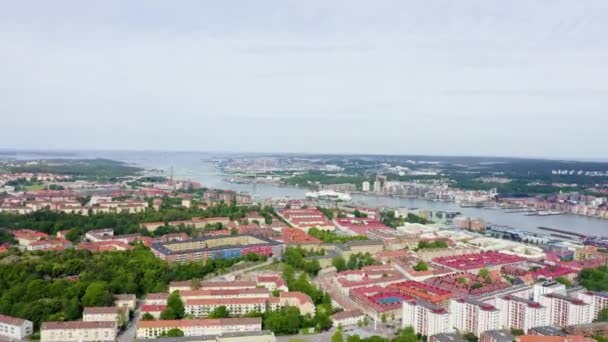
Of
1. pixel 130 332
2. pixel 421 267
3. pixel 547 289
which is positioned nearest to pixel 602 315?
pixel 547 289

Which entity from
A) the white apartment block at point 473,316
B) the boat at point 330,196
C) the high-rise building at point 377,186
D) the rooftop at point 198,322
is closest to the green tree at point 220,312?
the rooftop at point 198,322

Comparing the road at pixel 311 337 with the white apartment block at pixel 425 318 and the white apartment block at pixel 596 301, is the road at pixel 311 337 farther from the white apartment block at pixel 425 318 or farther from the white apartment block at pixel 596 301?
the white apartment block at pixel 596 301

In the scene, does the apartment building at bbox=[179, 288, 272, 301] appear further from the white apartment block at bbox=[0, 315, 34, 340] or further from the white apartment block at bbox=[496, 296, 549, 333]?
the white apartment block at bbox=[496, 296, 549, 333]

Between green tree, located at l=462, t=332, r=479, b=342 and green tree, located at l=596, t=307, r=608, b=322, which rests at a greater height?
green tree, located at l=596, t=307, r=608, b=322

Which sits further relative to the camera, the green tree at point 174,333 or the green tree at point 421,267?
the green tree at point 421,267

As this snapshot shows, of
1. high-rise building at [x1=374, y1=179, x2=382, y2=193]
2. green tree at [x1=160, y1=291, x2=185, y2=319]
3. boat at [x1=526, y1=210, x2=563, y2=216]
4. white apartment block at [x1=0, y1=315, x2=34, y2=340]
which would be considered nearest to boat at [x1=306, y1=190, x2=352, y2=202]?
high-rise building at [x1=374, y1=179, x2=382, y2=193]

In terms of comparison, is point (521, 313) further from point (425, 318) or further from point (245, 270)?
point (245, 270)
